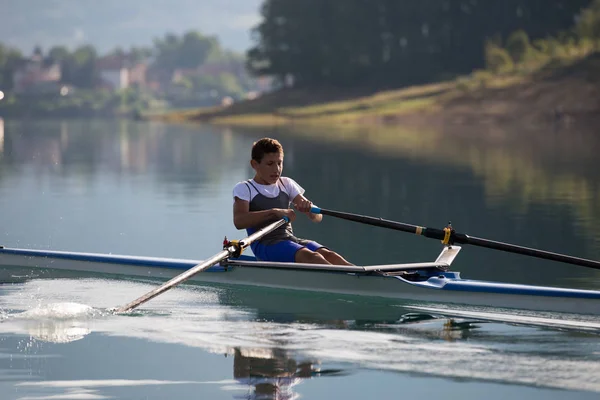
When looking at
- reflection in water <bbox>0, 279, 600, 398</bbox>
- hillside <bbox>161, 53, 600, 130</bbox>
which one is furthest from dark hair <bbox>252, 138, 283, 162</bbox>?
hillside <bbox>161, 53, 600, 130</bbox>

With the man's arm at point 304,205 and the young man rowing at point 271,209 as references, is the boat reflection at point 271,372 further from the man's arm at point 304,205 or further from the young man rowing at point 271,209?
the man's arm at point 304,205

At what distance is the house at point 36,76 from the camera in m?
150

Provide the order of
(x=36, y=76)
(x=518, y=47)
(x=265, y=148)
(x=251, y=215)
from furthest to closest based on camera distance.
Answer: (x=36, y=76) → (x=518, y=47) → (x=251, y=215) → (x=265, y=148)

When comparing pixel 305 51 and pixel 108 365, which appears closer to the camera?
pixel 108 365

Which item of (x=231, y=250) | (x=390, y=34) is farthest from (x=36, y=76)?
(x=231, y=250)

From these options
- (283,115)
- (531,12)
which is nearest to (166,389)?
(283,115)

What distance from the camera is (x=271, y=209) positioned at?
10977mm

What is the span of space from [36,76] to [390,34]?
8842 centimetres

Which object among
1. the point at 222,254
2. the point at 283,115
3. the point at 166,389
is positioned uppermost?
the point at 283,115

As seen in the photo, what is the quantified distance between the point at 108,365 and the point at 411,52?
75.9m

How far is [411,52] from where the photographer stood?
8306 cm

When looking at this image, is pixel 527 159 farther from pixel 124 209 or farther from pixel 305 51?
pixel 305 51

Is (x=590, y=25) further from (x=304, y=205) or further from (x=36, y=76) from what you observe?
(x=36, y=76)

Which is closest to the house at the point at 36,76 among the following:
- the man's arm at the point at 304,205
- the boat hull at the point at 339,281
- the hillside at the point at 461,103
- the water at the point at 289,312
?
the hillside at the point at 461,103
